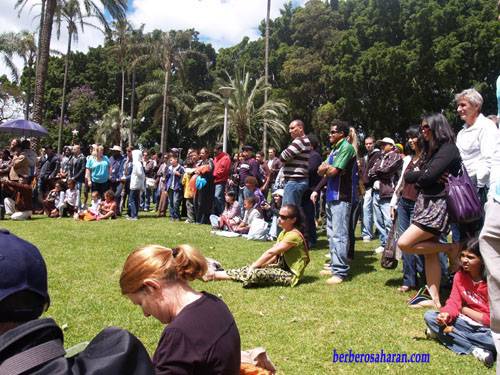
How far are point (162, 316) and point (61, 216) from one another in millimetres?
11882

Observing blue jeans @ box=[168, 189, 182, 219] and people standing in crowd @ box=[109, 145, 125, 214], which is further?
people standing in crowd @ box=[109, 145, 125, 214]

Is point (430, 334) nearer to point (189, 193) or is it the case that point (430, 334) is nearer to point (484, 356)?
point (484, 356)

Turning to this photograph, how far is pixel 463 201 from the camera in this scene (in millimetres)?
4527

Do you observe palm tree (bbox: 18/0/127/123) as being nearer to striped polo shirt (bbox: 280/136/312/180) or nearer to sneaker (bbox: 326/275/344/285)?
striped polo shirt (bbox: 280/136/312/180)

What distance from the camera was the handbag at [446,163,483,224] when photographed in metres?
4.53

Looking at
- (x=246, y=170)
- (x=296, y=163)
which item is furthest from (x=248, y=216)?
(x=296, y=163)

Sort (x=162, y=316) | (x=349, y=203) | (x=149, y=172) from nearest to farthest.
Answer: (x=162, y=316) → (x=349, y=203) → (x=149, y=172)

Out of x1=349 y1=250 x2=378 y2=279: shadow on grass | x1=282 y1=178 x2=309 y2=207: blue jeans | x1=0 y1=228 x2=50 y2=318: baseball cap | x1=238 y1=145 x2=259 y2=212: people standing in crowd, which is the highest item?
x1=238 y1=145 x2=259 y2=212: people standing in crowd

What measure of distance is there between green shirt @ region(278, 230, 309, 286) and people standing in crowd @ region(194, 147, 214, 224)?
6.13 meters

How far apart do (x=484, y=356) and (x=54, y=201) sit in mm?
12222

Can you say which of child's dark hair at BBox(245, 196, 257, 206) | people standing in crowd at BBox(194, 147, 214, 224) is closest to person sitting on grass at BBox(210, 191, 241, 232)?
child's dark hair at BBox(245, 196, 257, 206)

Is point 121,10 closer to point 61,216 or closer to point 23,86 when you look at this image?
point 61,216

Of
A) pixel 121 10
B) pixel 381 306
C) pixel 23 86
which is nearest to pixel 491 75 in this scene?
pixel 121 10

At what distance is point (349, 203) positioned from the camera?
6336 mm
